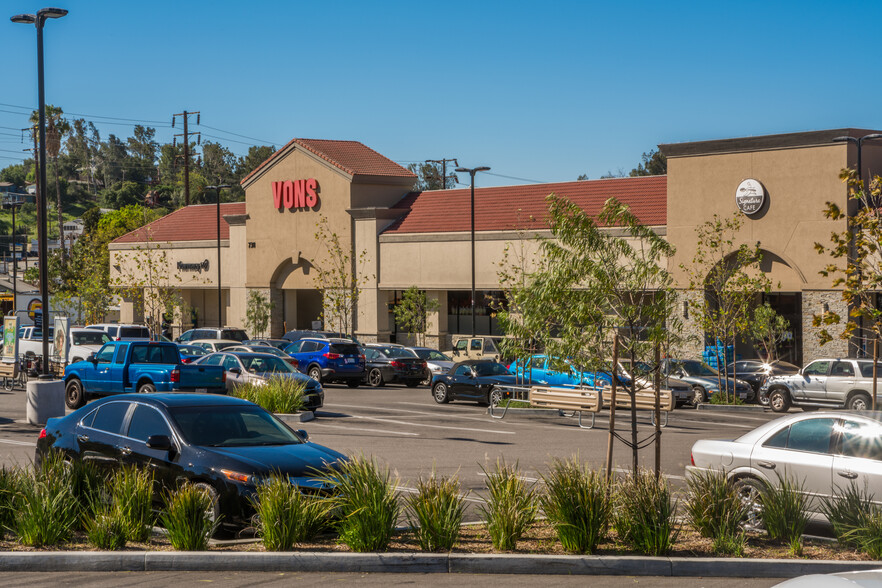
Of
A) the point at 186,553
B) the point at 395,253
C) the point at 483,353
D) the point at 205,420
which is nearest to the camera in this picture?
the point at 186,553

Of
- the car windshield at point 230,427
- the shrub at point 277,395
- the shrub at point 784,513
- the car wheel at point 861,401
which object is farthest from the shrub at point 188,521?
the car wheel at point 861,401

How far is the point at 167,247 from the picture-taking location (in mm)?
64375

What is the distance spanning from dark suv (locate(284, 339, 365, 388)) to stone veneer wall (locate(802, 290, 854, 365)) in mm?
16796

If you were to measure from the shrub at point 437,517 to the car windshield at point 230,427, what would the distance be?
2.62m

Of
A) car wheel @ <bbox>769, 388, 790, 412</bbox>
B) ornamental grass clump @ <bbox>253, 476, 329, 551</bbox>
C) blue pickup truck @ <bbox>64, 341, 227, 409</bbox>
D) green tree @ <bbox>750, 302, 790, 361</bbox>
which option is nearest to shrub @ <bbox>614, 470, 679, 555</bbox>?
ornamental grass clump @ <bbox>253, 476, 329, 551</bbox>

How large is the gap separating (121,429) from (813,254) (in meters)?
31.3

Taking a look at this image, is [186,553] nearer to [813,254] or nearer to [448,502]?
[448,502]

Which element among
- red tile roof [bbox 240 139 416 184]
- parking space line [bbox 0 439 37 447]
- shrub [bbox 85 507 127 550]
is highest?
red tile roof [bbox 240 139 416 184]

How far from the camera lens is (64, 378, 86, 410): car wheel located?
25703mm

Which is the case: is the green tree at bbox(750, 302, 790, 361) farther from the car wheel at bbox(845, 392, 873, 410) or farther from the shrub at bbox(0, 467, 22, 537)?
the shrub at bbox(0, 467, 22, 537)

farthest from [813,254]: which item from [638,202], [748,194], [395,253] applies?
[395,253]

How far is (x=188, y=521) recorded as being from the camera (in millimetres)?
9445

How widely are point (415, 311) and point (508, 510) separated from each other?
1597 inches

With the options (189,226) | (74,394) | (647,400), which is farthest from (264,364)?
(189,226)
